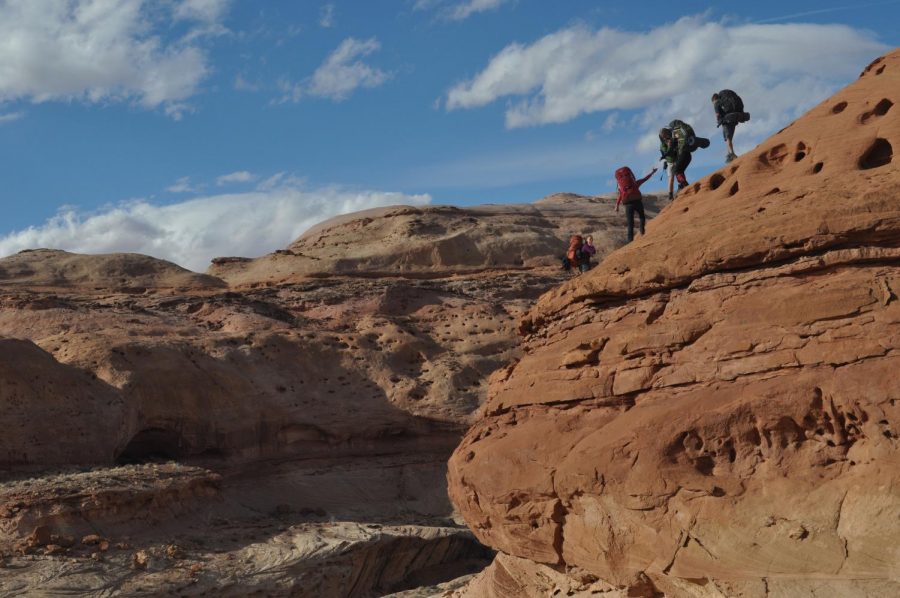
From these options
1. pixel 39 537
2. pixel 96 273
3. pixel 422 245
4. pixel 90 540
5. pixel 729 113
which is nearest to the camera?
pixel 729 113

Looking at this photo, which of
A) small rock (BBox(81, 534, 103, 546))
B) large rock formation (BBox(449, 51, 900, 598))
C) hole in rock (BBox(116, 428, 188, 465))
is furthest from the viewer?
hole in rock (BBox(116, 428, 188, 465))

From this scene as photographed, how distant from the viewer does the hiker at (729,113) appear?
1680 centimetres

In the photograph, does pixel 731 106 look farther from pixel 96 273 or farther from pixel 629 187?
pixel 96 273

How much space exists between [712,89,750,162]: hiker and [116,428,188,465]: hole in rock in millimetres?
16327

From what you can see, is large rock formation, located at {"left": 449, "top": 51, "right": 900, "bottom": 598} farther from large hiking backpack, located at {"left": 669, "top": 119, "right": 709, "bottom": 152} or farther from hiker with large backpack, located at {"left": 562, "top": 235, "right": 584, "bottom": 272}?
hiker with large backpack, located at {"left": 562, "top": 235, "right": 584, "bottom": 272}

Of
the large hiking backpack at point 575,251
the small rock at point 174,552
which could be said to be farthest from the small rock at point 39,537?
the large hiking backpack at point 575,251

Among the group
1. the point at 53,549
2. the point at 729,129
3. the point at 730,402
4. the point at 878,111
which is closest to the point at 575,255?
the point at 729,129

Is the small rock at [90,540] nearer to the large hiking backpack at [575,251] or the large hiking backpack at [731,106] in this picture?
the large hiking backpack at [575,251]

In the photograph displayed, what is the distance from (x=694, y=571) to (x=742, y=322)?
2409mm

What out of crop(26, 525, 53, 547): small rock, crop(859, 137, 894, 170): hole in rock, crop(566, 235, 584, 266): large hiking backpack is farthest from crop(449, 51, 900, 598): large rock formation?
crop(26, 525, 53, 547): small rock

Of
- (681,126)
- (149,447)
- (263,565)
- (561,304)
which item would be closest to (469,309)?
(149,447)

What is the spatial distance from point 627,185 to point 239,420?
46.5 ft

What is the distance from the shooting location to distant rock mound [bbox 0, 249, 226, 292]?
129 ft

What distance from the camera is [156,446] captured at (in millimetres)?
27609
